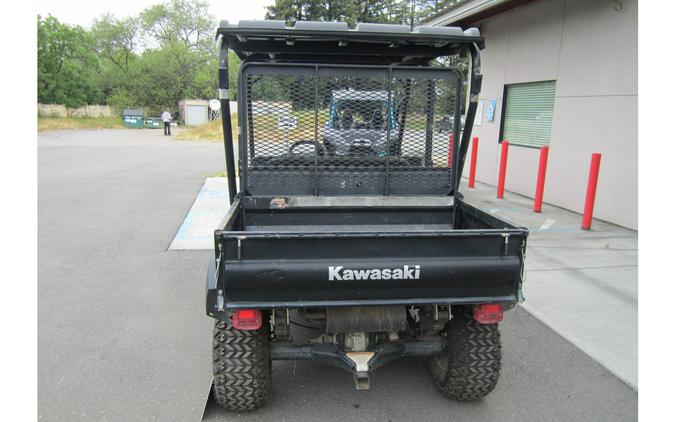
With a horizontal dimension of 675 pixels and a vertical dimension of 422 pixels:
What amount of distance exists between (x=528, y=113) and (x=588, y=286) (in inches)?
246

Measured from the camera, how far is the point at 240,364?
2.93m

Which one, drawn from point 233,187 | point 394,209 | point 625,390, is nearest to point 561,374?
point 625,390

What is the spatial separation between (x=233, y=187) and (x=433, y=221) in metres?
1.65

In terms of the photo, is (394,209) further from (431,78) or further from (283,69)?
(283,69)

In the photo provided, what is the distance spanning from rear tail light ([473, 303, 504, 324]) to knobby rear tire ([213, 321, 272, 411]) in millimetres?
1303

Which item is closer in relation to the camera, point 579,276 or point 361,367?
point 361,367

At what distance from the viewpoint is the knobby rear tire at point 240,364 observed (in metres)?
2.93

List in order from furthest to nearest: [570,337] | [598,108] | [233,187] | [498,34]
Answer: [498,34] → [598,108] → [570,337] → [233,187]

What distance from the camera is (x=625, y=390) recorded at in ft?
11.5

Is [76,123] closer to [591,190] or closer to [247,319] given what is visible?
[591,190]

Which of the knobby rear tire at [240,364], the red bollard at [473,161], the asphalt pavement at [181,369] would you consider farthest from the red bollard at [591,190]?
the knobby rear tire at [240,364]

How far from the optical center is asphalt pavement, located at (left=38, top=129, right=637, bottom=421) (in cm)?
318

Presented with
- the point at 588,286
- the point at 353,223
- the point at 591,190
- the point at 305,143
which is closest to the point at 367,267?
the point at 353,223

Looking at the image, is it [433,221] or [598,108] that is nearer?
[433,221]
